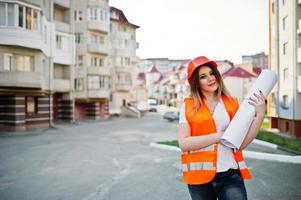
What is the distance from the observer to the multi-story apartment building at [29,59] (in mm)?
19969

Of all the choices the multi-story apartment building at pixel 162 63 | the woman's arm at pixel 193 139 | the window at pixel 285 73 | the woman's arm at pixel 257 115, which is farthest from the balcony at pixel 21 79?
the multi-story apartment building at pixel 162 63

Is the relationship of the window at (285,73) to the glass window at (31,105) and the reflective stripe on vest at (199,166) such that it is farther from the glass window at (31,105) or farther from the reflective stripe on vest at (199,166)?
the reflective stripe on vest at (199,166)

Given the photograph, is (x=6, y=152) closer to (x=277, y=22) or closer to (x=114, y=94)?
(x=277, y=22)

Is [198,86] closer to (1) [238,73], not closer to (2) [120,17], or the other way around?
(2) [120,17]

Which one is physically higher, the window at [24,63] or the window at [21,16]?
the window at [21,16]

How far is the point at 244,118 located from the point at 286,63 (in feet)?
66.6

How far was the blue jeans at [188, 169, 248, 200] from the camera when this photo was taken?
2661mm

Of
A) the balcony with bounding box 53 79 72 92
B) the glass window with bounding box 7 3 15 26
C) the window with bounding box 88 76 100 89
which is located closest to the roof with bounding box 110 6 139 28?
the window with bounding box 88 76 100 89

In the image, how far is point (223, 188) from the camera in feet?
8.91

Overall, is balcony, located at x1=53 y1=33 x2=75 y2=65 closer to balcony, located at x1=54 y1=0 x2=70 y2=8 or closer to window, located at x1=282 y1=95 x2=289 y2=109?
balcony, located at x1=54 y1=0 x2=70 y2=8

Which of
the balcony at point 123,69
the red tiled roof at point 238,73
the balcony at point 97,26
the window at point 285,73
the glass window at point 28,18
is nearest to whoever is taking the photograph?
the glass window at point 28,18

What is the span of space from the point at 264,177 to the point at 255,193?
161 cm

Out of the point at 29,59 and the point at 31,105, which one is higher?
the point at 29,59

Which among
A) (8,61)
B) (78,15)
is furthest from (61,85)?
(78,15)
